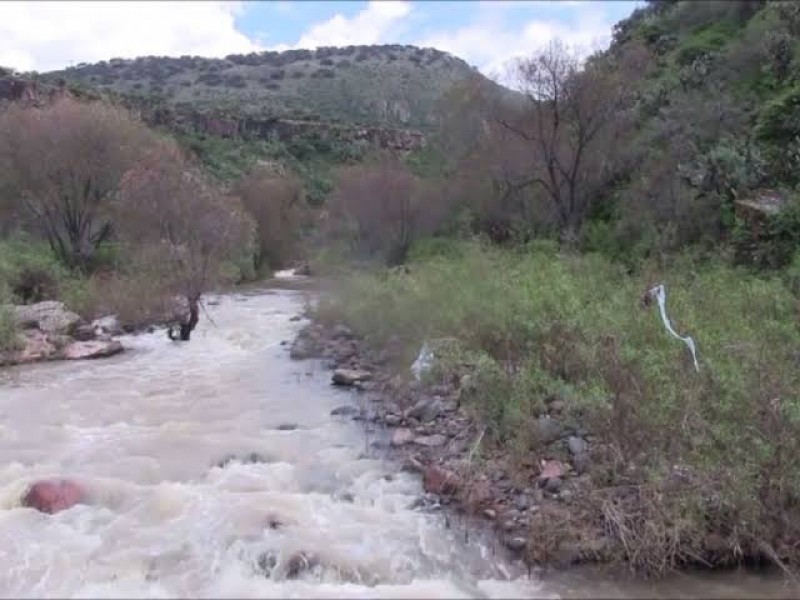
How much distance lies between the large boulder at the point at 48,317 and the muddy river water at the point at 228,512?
4183 millimetres

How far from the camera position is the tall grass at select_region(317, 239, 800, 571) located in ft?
20.3

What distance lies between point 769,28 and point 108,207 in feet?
73.4

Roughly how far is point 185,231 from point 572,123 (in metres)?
12.3

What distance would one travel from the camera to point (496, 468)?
773 cm

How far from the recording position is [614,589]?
578cm

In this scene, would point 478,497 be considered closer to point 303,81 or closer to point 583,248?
point 583,248

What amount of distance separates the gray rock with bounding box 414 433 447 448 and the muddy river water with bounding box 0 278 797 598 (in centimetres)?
68

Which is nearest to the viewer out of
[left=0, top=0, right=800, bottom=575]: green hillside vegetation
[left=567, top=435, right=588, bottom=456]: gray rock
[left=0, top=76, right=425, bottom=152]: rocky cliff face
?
[left=0, top=0, right=800, bottom=575]: green hillside vegetation

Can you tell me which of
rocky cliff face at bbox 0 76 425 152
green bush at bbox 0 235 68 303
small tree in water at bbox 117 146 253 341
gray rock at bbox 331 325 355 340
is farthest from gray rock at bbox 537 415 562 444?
rocky cliff face at bbox 0 76 425 152

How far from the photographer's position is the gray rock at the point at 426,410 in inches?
393

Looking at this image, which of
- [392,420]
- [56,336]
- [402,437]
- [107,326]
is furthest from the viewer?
[107,326]

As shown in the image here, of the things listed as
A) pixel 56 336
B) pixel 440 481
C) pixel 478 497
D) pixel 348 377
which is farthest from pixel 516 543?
pixel 56 336

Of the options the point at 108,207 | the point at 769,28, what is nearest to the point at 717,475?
the point at 769,28

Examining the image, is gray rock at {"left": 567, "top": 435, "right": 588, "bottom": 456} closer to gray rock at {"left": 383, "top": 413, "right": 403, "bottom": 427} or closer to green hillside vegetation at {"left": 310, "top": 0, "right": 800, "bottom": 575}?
green hillside vegetation at {"left": 310, "top": 0, "right": 800, "bottom": 575}
